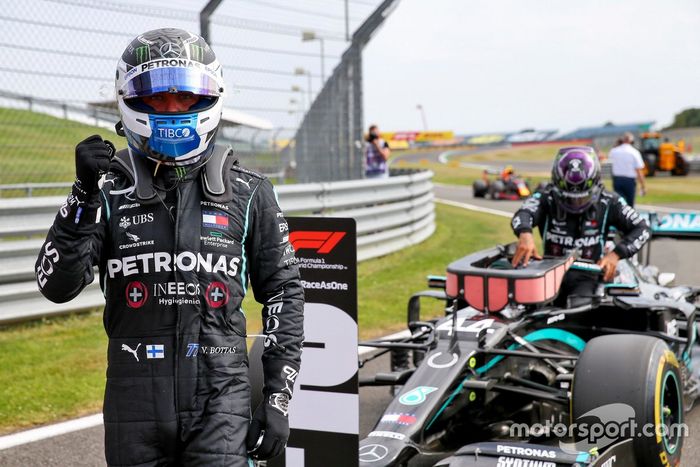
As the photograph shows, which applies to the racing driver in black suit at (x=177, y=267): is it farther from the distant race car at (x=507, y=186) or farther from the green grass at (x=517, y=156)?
the green grass at (x=517, y=156)

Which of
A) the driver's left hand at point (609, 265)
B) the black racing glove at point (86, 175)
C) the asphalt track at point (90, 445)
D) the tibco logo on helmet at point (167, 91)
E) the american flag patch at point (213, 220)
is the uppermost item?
the tibco logo on helmet at point (167, 91)

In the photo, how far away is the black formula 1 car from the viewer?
155 inches

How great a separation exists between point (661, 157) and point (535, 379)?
3569 centimetres

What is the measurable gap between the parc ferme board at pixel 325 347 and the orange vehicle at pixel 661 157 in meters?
36.4

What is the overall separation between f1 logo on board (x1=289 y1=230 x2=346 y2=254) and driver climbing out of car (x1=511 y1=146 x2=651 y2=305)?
109 inches

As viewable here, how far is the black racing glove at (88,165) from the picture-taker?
2.31 meters

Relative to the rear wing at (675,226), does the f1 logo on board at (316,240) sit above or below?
above

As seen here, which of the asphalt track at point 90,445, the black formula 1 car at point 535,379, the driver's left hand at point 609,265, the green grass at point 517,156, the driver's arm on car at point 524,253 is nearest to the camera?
the black formula 1 car at point 535,379

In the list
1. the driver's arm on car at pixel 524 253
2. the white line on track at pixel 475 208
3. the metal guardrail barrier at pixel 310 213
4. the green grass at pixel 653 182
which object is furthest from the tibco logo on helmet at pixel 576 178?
the green grass at pixel 653 182

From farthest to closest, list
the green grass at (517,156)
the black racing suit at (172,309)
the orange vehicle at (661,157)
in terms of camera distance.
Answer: the green grass at (517,156), the orange vehicle at (661,157), the black racing suit at (172,309)

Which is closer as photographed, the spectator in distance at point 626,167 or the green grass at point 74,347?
the green grass at point 74,347

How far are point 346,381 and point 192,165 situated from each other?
57.4 inches

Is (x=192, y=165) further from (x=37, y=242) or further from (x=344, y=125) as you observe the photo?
(x=344, y=125)

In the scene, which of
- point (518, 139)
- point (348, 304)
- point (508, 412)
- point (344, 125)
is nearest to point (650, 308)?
point (508, 412)
